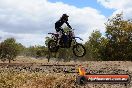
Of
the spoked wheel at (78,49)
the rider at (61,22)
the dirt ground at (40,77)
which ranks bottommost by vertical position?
the dirt ground at (40,77)

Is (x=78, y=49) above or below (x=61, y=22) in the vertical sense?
below

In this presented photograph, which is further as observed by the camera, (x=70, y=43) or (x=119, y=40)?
(x=119, y=40)

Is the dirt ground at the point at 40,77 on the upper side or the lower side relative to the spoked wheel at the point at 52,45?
lower

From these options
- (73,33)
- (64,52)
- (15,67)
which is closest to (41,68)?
(15,67)

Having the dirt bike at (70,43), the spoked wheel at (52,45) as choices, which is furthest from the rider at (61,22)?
the spoked wheel at (52,45)

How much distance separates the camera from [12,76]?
2752 centimetres

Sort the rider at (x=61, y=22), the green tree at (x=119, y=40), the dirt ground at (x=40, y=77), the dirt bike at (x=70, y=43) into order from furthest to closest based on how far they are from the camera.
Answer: the green tree at (x=119, y=40), the dirt ground at (x=40, y=77), the dirt bike at (x=70, y=43), the rider at (x=61, y=22)

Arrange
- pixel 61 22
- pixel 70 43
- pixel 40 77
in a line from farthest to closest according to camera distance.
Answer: pixel 40 77
pixel 70 43
pixel 61 22

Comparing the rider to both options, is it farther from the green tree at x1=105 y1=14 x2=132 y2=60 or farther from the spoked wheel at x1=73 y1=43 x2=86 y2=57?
the green tree at x1=105 y1=14 x2=132 y2=60

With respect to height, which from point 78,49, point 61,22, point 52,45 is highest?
point 61,22

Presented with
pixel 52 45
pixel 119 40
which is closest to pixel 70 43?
pixel 52 45

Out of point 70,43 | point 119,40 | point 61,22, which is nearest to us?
point 61,22

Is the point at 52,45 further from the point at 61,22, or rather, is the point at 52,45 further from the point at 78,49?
the point at 61,22

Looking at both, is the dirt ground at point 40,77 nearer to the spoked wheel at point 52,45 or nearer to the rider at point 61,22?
the spoked wheel at point 52,45
